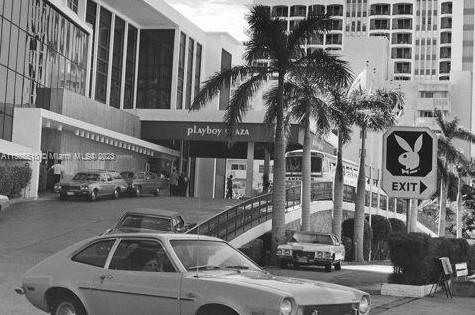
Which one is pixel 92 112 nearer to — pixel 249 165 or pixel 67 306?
pixel 249 165

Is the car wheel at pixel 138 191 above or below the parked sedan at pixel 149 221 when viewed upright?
above

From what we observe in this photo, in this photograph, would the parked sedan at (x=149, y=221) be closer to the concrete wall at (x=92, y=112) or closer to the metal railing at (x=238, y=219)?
the metal railing at (x=238, y=219)

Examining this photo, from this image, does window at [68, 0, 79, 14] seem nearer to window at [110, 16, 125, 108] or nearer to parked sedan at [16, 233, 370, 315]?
window at [110, 16, 125, 108]

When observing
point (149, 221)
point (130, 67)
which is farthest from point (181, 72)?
point (149, 221)

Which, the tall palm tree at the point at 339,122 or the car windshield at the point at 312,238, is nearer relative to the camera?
the car windshield at the point at 312,238

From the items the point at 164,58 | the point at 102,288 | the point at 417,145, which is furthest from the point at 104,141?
the point at 102,288

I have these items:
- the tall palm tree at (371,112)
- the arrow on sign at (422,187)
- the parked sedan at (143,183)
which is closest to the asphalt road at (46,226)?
the parked sedan at (143,183)

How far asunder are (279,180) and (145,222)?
8.13 metres

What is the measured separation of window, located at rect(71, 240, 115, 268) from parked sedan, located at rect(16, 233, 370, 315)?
0.01 meters

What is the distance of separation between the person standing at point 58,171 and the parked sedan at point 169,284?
29979 millimetres

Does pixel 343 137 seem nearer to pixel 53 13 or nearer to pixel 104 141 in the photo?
pixel 104 141

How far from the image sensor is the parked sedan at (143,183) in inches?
1542

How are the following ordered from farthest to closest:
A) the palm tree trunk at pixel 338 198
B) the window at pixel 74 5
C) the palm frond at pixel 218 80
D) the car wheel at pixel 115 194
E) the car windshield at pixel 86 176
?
the window at pixel 74 5, the car wheel at pixel 115 194, the car windshield at pixel 86 176, the palm tree trunk at pixel 338 198, the palm frond at pixel 218 80

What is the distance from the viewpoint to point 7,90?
38.1 meters
